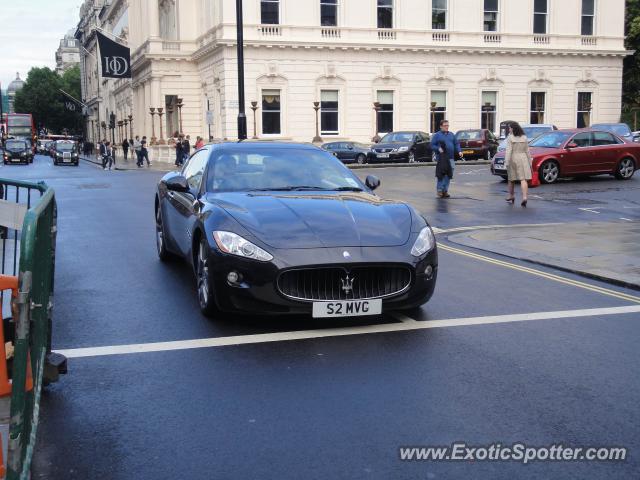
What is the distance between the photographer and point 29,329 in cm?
317

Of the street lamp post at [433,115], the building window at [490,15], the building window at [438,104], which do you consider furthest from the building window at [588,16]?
the street lamp post at [433,115]

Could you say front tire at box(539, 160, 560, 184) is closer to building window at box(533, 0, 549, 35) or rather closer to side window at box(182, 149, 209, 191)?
side window at box(182, 149, 209, 191)

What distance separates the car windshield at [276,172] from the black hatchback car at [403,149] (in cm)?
2916

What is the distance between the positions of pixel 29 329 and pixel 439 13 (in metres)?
47.3

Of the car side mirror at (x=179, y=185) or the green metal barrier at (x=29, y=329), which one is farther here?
the car side mirror at (x=179, y=185)

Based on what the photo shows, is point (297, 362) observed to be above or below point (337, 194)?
below

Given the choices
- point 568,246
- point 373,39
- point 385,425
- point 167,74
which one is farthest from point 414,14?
point 385,425

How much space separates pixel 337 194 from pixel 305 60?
39132 millimetres

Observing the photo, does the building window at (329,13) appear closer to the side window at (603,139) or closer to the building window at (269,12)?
the building window at (269,12)

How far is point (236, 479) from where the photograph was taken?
354 centimetres

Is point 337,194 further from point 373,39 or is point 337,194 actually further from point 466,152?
point 373,39

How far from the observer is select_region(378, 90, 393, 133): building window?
1853 inches

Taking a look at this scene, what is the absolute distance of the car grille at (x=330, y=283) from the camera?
5.93m

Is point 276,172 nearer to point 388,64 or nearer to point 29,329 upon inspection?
point 29,329
